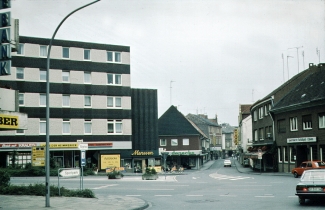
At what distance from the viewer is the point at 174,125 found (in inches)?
2876

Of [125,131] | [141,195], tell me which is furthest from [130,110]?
[141,195]

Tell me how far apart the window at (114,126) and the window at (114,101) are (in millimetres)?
1851

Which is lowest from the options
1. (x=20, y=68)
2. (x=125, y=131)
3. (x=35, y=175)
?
(x=35, y=175)

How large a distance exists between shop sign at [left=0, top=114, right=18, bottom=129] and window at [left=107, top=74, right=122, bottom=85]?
31.7 metres

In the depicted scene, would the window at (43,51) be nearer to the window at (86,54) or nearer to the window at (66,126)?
the window at (86,54)

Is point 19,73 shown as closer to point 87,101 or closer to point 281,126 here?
point 87,101

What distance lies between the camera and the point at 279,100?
48.0 metres

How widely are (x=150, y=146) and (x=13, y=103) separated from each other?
1467 inches

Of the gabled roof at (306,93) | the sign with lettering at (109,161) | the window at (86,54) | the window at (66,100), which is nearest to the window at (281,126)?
the gabled roof at (306,93)

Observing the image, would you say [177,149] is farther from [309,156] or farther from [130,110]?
[309,156]

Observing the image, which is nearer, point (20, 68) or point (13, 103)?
point (13, 103)

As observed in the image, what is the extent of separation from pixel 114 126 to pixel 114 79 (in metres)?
5.41

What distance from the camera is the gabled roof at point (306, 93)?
3875 centimetres

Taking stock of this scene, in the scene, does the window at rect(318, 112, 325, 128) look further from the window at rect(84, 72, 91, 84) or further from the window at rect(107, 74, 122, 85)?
the window at rect(84, 72, 91, 84)
